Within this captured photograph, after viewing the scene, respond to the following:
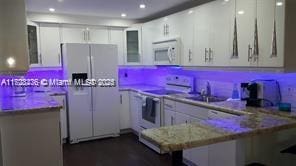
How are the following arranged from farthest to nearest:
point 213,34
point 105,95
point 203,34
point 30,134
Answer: point 105,95 < point 203,34 < point 213,34 < point 30,134

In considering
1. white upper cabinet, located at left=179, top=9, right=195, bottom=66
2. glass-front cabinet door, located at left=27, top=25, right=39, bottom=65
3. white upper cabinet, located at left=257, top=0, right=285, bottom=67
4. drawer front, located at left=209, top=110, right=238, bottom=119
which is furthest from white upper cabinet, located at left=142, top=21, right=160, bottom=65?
white upper cabinet, located at left=257, top=0, right=285, bottom=67

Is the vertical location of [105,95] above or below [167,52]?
below

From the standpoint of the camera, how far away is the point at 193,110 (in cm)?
324

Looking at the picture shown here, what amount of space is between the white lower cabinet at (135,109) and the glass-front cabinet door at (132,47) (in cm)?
70

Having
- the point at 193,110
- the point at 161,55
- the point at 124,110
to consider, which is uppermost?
the point at 161,55

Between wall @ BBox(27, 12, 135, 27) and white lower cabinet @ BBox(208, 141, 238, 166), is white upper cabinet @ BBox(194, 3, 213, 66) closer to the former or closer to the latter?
white lower cabinet @ BBox(208, 141, 238, 166)

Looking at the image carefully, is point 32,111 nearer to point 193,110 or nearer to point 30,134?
point 30,134

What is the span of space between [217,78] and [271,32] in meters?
1.37

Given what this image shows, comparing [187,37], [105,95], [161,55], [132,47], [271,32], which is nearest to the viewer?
[271,32]

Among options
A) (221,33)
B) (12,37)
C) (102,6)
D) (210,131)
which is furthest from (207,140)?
(102,6)

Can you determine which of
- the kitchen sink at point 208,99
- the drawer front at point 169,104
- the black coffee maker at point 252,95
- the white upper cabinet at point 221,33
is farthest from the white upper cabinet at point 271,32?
the drawer front at point 169,104

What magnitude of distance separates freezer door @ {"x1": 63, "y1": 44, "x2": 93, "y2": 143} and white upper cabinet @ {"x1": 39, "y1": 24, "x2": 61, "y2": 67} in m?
0.23

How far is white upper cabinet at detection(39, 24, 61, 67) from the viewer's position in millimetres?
4512

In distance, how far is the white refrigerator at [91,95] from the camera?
4449 mm
